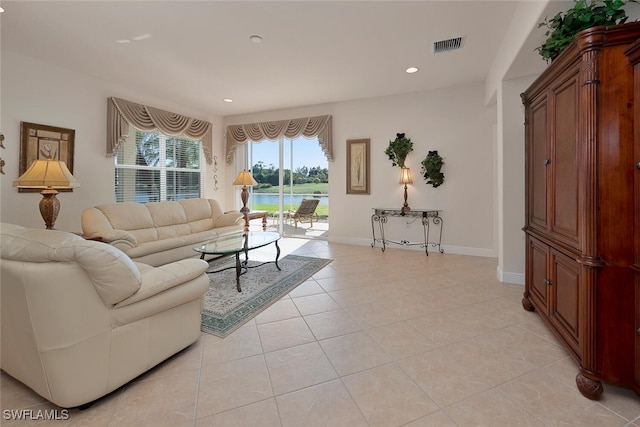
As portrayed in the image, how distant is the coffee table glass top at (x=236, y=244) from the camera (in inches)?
125

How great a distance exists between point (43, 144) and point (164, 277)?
3.50m

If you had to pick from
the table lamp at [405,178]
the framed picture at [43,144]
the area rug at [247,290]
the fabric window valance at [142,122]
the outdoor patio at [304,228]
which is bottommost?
the area rug at [247,290]

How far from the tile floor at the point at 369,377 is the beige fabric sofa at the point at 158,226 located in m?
1.98

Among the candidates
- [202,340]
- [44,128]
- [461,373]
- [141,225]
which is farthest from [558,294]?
[44,128]

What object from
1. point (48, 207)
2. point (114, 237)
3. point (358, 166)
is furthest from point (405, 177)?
point (48, 207)

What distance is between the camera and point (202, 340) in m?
2.16

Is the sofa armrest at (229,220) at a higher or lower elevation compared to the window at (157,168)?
lower

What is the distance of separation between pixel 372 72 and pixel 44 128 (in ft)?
14.6

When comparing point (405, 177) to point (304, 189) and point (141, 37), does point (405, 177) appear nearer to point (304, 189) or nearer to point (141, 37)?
point (304, 189)

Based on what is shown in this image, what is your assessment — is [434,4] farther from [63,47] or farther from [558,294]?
[63,47]

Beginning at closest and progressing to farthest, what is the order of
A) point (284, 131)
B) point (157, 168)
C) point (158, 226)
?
point (158, 226) < point (157, 168) < point (284, 131)

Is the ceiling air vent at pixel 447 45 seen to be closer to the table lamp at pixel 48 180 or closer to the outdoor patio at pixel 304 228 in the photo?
the outdoor patio at pixel 304 228

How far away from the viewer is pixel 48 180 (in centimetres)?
307

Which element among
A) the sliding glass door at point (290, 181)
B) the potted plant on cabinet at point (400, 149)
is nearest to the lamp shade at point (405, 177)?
the potted plant on cabinet at point (400, 149)
